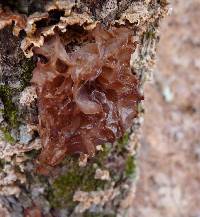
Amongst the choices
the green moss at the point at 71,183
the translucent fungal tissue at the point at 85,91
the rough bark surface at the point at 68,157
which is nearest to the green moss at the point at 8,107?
the rough bark surface at the point at 68,157

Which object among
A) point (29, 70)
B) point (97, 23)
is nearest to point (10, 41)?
point (29, 70)

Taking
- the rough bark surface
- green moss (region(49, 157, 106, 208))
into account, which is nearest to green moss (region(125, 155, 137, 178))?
the rough bark surface

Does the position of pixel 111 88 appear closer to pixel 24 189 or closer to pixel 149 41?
pixel 149 41

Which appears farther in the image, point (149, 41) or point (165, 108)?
point (165, 108)

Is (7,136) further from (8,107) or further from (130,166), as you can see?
(130,166)

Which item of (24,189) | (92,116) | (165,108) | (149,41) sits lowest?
(24,189)

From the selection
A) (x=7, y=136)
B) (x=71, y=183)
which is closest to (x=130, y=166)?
(x=71, y=183)
